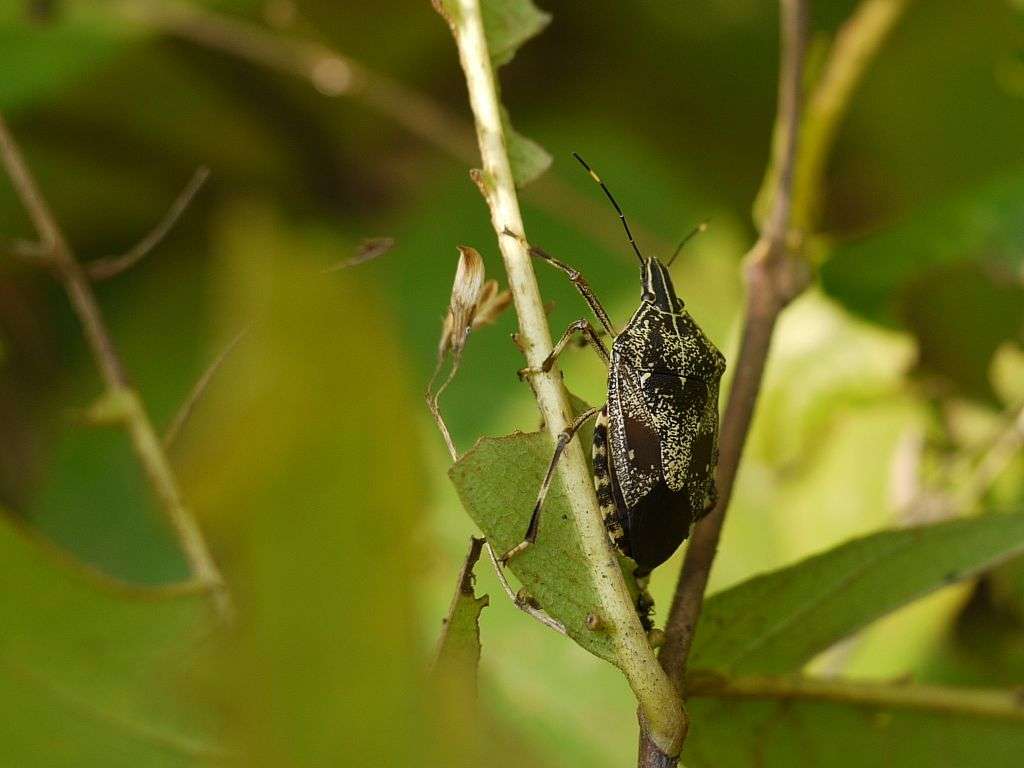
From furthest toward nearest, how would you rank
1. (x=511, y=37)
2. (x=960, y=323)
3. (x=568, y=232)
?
(x=568, y=232)
(x=960, y=323)
(x=511, y=37)

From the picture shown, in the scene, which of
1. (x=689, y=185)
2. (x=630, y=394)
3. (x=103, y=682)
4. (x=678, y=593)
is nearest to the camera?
(x=103, y=682)

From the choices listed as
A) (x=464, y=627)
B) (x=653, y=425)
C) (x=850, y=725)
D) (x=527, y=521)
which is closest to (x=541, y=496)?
(x=527, y=521)

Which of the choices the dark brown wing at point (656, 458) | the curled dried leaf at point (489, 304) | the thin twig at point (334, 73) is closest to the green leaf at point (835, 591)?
the dark brown wing at point (656, 458)

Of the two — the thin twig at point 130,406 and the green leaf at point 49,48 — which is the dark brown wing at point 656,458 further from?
the green leaf at point 49,48

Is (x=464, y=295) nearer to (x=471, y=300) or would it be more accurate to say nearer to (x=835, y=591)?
(x=471, y=300)

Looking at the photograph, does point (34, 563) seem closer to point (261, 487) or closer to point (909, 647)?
point (261, 487)

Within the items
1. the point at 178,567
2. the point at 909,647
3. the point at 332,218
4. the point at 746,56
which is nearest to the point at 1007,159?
the point at 746,56
